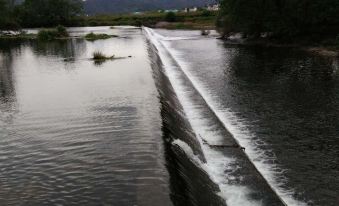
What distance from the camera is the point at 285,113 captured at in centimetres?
1825

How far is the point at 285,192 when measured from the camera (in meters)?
11.0

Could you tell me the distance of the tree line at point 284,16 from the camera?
4266cm

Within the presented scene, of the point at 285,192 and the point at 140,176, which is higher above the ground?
the point at 140,176

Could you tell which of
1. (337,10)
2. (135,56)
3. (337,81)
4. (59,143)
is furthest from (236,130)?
(337,10)

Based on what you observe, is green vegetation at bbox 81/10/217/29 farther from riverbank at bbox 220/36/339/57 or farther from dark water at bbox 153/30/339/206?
dark water at bbox 153/30/339/206

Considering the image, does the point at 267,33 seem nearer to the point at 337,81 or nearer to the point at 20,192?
the point at 337,81

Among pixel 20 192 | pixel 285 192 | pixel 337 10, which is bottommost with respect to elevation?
pixel 285 192

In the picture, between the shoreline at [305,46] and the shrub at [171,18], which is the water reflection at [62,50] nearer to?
the shoreline at [305,46]

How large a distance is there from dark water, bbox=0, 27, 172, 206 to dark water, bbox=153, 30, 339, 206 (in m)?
3.19

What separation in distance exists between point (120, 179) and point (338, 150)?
734 cm

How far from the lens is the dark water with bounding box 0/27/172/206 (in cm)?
916

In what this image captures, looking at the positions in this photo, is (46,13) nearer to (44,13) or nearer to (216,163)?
(44,13)

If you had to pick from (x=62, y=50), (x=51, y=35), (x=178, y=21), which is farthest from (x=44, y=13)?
(x=62, y=50)

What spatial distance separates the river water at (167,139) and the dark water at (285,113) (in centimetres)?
5
